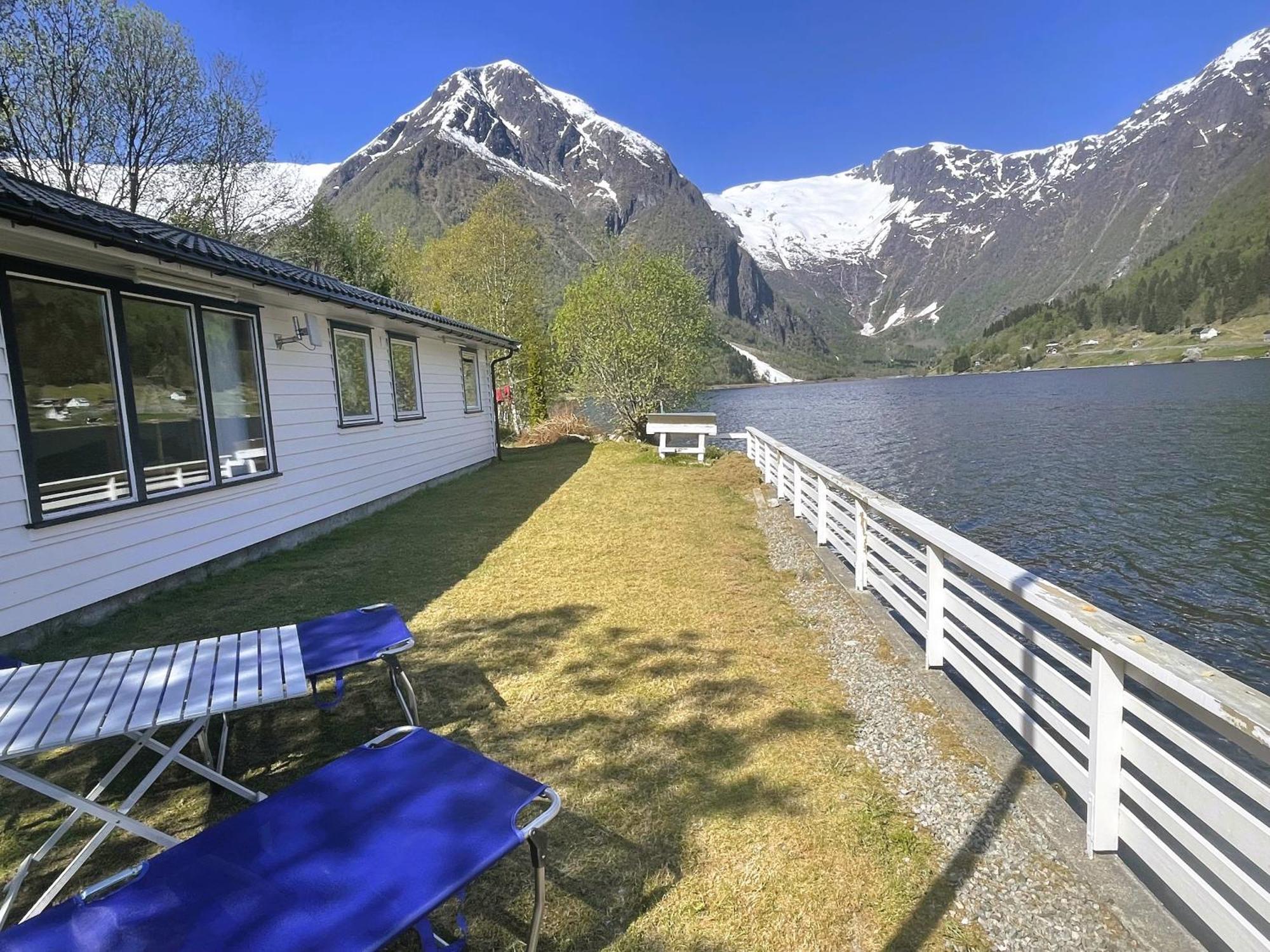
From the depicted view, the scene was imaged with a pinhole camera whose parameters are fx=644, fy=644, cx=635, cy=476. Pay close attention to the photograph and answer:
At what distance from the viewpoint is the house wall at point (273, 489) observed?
4.07m

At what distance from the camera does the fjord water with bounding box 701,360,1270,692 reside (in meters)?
7.46

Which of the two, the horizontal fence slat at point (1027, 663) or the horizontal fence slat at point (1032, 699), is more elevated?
the horizontal fence slat at point (1027, 663)

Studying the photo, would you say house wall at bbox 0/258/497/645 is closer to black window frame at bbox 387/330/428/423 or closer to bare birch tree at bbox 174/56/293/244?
black window frame at bbox 387/330/428/423

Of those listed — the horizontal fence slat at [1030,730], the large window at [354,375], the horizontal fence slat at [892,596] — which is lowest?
the horizontal fence slat at [1030,730]

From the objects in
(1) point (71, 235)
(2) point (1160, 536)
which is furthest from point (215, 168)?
(2) point (1160, 536)

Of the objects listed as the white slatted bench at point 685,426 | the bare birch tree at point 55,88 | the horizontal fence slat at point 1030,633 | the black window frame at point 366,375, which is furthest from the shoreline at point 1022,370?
the horizontal fence slat at point 1030,633

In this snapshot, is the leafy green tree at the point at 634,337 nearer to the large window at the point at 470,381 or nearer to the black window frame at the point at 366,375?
the large window at the point at 470,381

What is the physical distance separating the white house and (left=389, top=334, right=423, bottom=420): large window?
100 cm

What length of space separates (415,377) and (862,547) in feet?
24.6

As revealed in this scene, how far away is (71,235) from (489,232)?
19.3m

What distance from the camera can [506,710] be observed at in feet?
10.7

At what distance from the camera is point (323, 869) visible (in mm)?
1546

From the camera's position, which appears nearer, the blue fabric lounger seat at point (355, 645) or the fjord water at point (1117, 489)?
the blue fabric lounger seat at point (355, 645)

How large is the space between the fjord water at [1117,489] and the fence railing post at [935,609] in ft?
13.7
